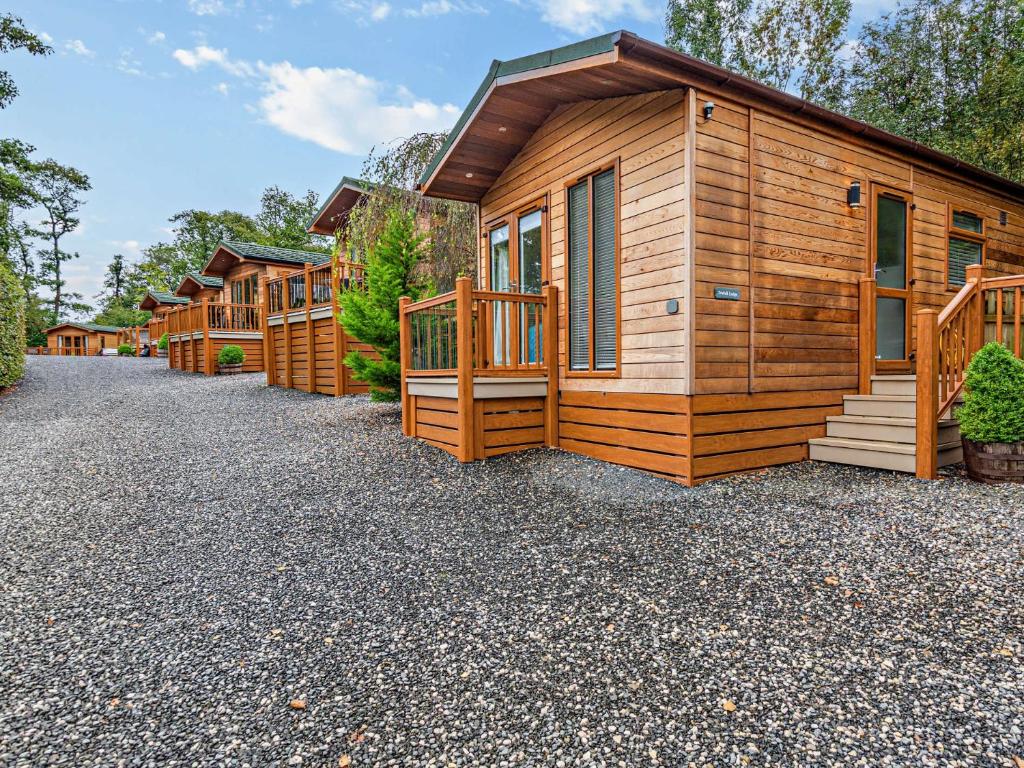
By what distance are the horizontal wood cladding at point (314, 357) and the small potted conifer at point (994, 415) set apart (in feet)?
26.3

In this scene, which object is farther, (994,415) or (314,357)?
(314,357)

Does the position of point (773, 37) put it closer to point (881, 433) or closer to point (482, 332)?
point (881, 433)

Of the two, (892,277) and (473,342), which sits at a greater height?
(892,277)

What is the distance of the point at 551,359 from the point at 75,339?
3680 centimetres

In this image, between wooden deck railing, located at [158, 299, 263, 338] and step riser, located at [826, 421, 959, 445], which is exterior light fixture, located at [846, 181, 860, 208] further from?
wooden deck railing, located at [158, 299, 263, 338]

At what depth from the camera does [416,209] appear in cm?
888

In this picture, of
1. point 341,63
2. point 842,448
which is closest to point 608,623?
point 842,448

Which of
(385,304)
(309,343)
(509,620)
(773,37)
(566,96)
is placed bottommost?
(509,620)

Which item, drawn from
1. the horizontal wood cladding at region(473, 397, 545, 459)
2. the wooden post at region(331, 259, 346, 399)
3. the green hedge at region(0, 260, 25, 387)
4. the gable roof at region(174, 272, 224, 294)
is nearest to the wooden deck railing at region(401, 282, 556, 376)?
the horizontal wood cladding at region(473, 397, 545, 459)

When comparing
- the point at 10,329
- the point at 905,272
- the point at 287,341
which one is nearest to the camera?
the point at 905,272

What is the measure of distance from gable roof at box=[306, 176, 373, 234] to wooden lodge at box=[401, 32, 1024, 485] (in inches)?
188

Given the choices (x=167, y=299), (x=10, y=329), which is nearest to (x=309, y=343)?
(x=10, y=329)

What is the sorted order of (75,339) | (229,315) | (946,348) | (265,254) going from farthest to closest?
1. (75,339)
2. (265,254)
3. (229,315)
4. (946,348)

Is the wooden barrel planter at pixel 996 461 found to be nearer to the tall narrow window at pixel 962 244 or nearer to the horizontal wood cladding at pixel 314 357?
the tall narrow window at pixel 962 244
